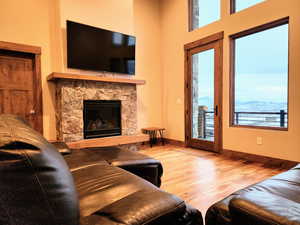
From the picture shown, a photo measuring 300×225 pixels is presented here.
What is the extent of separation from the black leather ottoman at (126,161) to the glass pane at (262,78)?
7.91 ft

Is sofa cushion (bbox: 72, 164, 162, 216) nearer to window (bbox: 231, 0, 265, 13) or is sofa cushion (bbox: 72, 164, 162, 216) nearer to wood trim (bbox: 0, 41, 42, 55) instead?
wood trim (bbox: 0, 41, 42, 55)

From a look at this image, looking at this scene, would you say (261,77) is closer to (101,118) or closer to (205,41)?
(205,41)

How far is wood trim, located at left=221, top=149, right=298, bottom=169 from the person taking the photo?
2938 millimetres

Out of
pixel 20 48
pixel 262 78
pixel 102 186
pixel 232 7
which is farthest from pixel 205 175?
pixel 20 48

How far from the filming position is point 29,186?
0.56 m

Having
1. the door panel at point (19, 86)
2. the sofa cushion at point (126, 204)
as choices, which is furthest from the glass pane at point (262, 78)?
the door panel at point (19, 86)

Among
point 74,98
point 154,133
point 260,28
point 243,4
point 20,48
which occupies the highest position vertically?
point 243,4

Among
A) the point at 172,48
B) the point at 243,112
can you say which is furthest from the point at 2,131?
the point at 172,48

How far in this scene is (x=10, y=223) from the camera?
0.52 metres

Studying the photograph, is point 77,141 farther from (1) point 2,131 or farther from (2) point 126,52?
(1) point 2,131

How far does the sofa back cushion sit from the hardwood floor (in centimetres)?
154

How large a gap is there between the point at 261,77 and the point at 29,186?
377cm

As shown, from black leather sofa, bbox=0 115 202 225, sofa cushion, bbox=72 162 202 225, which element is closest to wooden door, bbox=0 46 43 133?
sofa cushion, bbox=72 162 202 225

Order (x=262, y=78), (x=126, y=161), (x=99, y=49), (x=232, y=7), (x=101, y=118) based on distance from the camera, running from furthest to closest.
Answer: (x=101, y=118) < (x=99, y=49) < (x=232, y=7) < (x=262, y=78) < (x=126, y=161)
